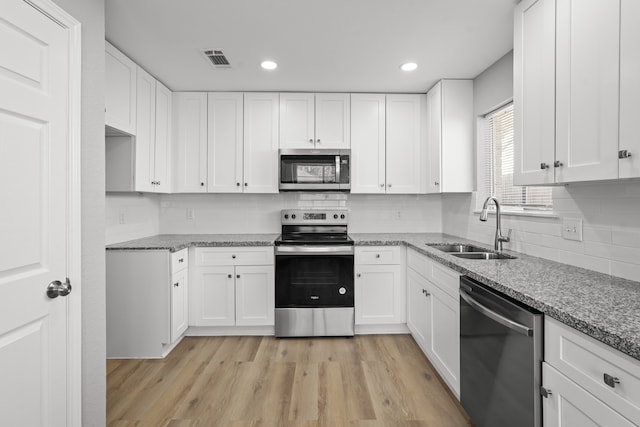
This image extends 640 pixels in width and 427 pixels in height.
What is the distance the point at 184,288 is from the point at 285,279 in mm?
909

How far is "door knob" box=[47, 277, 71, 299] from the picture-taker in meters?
1.39

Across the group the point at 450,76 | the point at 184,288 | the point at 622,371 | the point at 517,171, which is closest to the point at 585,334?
the point at 622,371

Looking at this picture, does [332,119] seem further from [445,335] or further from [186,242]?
[445,335]

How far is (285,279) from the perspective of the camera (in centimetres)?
310

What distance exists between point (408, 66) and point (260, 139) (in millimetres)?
1567

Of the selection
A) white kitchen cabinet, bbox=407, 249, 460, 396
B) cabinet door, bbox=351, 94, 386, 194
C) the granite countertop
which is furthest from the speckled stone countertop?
the granite countertop

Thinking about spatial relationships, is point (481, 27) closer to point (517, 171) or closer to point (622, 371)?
point (517, 171)

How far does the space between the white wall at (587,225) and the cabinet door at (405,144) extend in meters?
0.80

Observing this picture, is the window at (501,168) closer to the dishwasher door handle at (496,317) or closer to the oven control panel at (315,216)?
the dishwasher door handle at (496,317)

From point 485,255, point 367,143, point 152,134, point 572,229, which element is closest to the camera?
point 572,229

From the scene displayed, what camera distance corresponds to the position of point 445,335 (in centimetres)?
223

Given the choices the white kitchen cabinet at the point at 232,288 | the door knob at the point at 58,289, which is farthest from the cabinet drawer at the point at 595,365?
the white kitchen cabinet at the point at 232,288

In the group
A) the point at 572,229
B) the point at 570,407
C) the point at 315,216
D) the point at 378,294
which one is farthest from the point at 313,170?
the point at 570,407

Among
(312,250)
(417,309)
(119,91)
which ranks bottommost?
(417,309)
